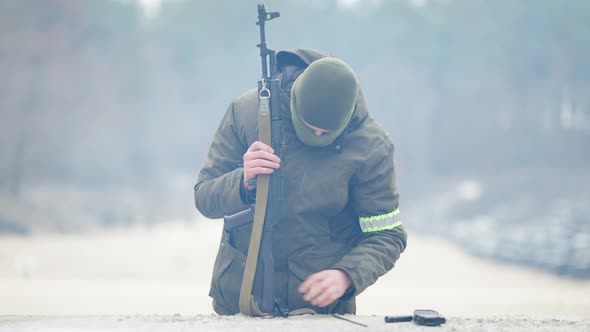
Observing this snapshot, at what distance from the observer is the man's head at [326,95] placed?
211cm

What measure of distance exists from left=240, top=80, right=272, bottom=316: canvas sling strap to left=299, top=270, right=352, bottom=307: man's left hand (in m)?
0.15

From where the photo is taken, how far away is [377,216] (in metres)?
2.28

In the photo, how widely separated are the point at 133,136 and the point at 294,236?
25.4 m

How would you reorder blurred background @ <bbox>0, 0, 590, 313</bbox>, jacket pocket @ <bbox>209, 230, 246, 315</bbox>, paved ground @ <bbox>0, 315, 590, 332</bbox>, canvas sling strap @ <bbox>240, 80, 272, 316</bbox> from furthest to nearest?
blurred background @ <bbox>0, 0, 590, 313</bbox> < jacket pocket @ <bbox>209, 230, 246, 315</bbox> < canvas sling strap @ <bbox>240, 80, 272, 316</bbox> < paved ground @ <bbox>0, 315, 590, 332</bbox>

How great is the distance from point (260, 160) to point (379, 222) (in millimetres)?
391

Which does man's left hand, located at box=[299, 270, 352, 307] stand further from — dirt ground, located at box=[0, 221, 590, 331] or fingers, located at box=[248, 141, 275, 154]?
fingers, located at box=[248, 141, 275, 154]

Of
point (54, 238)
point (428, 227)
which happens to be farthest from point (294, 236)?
point (428, 227)

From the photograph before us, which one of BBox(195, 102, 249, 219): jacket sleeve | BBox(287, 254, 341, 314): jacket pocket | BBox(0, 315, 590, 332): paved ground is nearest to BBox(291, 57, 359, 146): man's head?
BBox(195, 102, 249, 219): jacket sleeve

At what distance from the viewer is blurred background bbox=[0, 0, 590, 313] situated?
21.6 meters

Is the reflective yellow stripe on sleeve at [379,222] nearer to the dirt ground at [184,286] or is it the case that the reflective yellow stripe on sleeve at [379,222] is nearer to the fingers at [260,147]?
the dirt ground at [184,286]

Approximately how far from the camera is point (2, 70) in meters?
23.2

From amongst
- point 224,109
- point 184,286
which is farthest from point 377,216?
point 224,109

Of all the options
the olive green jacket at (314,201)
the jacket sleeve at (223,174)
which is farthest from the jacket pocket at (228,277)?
the jacket sleeve at (223,174)

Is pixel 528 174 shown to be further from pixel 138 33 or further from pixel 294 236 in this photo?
pixel 294 236
